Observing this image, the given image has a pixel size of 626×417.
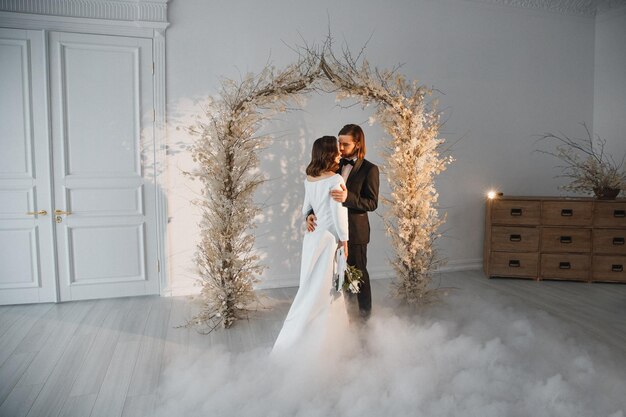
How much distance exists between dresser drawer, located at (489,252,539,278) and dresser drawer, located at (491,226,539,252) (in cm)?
8

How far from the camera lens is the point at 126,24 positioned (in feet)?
14.7

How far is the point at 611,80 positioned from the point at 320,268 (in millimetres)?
5577

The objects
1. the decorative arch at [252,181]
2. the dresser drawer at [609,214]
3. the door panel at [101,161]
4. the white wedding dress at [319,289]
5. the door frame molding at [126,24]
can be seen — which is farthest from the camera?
the dresser drawer at [609,214]

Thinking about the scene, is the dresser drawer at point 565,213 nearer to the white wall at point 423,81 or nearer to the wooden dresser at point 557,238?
the wooden dresser at point 557,238

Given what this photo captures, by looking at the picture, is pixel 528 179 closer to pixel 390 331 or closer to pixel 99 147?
pixel 390 331

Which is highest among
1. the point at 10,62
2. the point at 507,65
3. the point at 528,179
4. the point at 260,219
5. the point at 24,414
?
the point at 507,65

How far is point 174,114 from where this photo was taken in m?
4.65

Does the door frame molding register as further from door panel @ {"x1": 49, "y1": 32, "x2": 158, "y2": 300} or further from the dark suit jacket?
the dark suit jacket

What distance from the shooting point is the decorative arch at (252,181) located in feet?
12.3

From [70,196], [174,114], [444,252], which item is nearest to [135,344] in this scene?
[70,196]

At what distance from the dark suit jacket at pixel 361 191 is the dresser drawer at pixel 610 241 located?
3.48 m

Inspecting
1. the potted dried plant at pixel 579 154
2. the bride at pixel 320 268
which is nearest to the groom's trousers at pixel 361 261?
the bride at pixel 320 268

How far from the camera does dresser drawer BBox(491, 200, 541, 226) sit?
5367mm

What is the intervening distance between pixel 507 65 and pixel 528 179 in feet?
5.28
